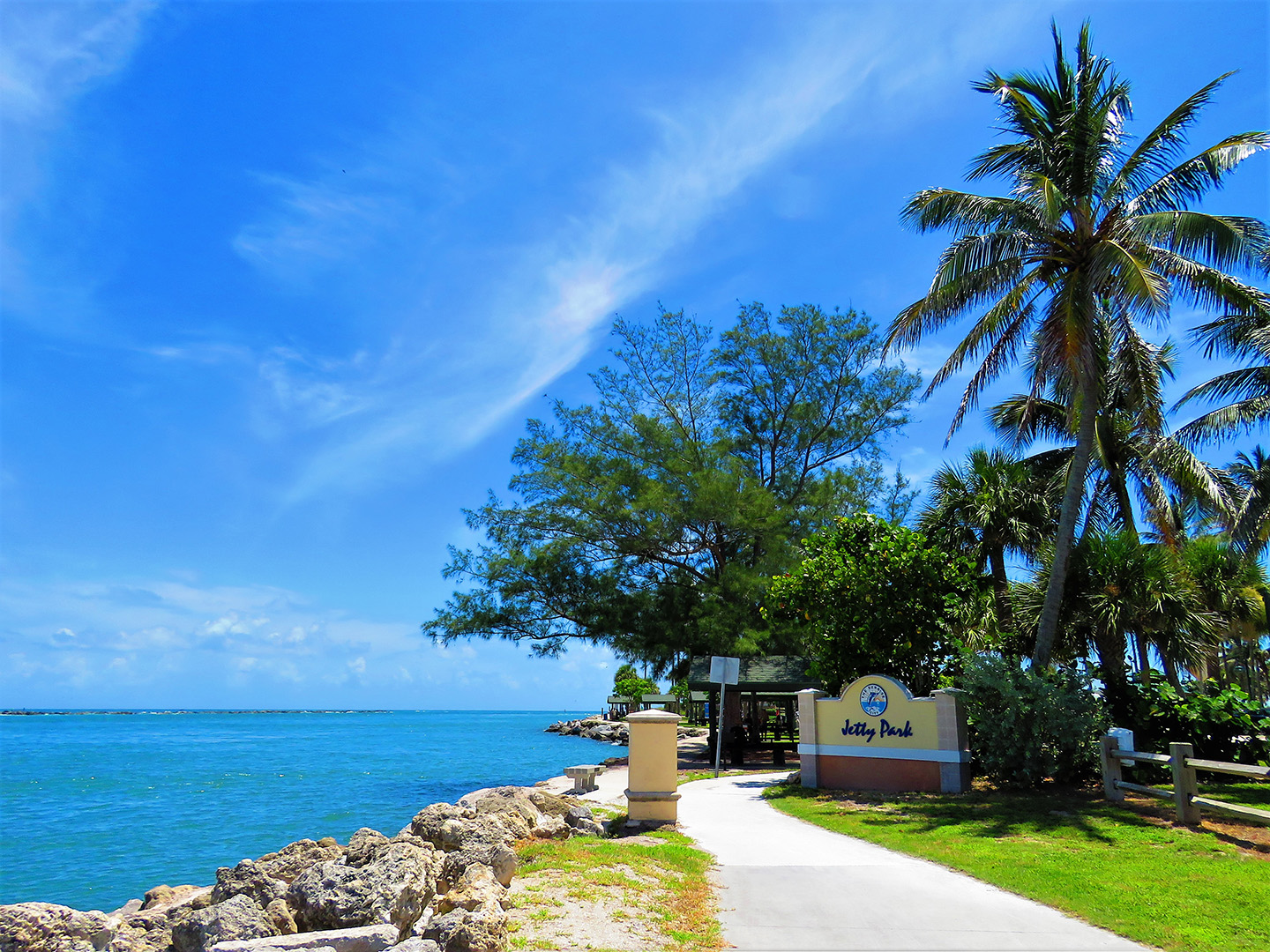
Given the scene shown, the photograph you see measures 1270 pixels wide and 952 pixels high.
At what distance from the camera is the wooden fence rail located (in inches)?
401

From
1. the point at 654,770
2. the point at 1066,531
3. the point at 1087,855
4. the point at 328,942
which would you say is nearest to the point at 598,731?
the point at 1066,531

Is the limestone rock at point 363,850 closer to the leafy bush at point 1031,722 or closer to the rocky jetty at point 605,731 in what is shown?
the leafy bush at point 1031,722

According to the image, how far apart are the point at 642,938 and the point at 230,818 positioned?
63.6 feet

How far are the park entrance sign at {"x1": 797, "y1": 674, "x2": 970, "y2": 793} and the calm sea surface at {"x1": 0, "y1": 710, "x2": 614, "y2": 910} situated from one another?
9073 millimetres

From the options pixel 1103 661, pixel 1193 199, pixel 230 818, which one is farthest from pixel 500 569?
pixel 1193 199

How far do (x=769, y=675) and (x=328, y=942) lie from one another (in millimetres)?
16528

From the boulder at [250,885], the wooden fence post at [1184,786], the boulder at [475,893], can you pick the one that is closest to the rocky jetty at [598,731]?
the wooden fence post at [1184,786]

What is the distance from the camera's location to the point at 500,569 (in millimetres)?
25000

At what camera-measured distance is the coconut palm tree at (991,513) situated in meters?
20.1

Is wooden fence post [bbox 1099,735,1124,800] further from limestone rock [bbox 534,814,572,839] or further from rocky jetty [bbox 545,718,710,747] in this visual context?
rocky jetty [bbox 545,718,710,747]

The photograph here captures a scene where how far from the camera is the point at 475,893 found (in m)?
6.61

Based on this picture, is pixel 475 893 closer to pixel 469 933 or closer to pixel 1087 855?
pixel 469 933

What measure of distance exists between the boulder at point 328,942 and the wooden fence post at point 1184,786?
10303 mm

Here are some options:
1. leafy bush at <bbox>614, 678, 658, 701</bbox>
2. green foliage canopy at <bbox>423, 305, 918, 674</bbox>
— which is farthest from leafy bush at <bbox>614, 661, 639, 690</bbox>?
green foliage canopy at <bbox>423, 305, 918, 674</bbox>
